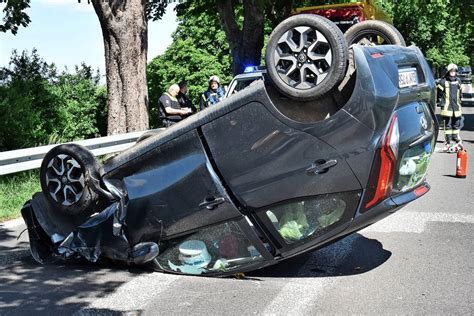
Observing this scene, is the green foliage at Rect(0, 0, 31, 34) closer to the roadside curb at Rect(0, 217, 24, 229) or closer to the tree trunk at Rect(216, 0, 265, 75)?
the tree trunk at Rect(216, 0, 265, 75)

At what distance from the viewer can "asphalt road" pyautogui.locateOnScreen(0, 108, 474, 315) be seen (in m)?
4.55

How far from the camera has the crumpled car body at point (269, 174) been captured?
4598mm

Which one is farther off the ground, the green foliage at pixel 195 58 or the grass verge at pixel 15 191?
the green foliage at pixel 195 58

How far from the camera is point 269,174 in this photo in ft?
15.5

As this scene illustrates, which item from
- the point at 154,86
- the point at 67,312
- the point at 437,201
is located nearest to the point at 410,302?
the point at 67,312

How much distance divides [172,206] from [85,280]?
104cm

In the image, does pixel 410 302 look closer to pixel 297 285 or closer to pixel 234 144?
pixel 297 285

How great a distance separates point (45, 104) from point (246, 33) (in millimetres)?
8195

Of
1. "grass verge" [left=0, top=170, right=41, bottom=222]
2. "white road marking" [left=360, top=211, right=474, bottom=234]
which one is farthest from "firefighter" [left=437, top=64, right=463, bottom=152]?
"grass verge" [left=0, top=170, right=41, bottom=222]

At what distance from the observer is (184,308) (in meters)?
4.57

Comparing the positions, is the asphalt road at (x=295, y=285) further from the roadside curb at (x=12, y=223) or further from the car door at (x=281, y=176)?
the roadside curb at (x=12, y=223)

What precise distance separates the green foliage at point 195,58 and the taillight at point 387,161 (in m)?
31.0

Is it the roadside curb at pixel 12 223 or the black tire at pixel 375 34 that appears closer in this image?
the black tire at pixel 375 34

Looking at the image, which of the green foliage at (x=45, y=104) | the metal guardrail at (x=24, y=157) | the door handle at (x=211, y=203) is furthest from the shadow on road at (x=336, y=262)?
the green foliage at (x=45, y=104)
